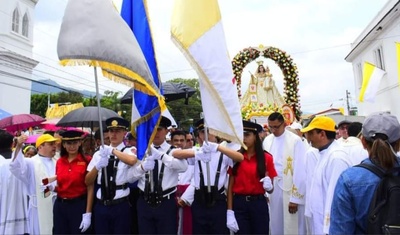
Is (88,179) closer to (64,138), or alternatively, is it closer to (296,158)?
(64,138)

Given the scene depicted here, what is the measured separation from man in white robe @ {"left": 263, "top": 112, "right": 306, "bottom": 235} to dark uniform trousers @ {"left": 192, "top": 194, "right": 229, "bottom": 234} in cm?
170

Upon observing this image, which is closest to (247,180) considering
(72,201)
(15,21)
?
(72,201)

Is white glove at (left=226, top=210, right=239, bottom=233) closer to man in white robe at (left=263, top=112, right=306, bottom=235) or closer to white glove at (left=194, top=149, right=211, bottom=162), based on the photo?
white glove at (left=194, top=149, right=211, bottom=162)

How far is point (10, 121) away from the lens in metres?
9.07

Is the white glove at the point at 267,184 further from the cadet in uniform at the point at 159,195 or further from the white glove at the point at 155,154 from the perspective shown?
the white glove at the point at 155,154

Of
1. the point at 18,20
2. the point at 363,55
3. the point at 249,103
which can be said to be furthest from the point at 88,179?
the point at 18,20

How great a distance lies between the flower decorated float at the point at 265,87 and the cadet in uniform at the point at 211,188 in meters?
9.97

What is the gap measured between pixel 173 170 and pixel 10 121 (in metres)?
6.67

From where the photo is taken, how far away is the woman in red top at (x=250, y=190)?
4.20 m

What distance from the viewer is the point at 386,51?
18344 millimetres

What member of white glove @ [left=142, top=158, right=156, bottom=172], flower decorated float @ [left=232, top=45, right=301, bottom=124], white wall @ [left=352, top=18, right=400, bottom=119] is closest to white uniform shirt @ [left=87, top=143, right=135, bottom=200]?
white glove @ [left=142, top=158, right=156, bottom=172]

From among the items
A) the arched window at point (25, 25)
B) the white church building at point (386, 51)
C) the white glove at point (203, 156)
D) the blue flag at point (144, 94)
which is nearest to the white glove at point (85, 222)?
the blue flag at point (144, 94)

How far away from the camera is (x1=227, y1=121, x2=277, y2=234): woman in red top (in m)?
4.20

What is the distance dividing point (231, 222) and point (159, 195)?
0.94 metres
